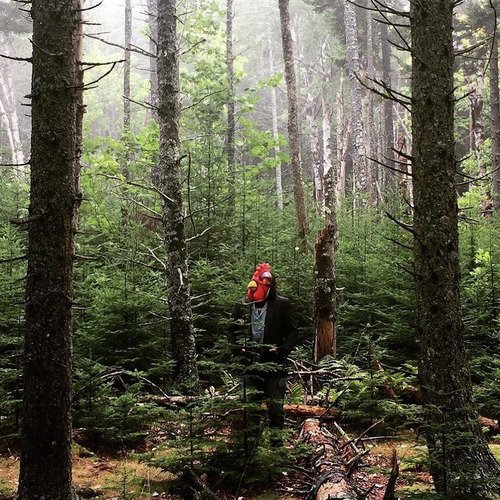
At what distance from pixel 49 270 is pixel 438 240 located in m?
3.35

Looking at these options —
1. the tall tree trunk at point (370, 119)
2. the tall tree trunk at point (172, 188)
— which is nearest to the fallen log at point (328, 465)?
the tall tree trunk at point (172, 188)

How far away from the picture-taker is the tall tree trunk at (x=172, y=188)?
26.7ft

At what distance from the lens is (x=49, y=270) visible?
14.6 feet

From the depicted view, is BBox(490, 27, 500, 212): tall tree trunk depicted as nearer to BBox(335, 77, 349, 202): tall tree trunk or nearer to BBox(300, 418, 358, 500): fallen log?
BBox(335, 77, 349, 202): tall tree trunk

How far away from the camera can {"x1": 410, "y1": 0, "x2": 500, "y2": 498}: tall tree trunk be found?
451 centimetres

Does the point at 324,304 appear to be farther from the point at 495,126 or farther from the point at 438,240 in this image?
the point at 495,126

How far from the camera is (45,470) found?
4.40 meters

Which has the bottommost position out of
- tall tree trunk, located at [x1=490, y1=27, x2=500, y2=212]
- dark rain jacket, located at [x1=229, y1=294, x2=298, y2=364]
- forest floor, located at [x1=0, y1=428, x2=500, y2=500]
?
forest floor, located at [x1=0, y1=428, x2=500, y2=500]

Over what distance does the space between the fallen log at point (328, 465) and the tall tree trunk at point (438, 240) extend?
80 centimetres

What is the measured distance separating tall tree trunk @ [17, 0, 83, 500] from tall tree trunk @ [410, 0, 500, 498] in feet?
10.1

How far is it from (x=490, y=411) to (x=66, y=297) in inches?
248

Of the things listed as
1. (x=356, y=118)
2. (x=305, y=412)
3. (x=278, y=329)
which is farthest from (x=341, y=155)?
(x=278, y=329)

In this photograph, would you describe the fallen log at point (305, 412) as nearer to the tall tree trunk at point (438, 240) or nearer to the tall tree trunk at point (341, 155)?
the tall tree trunk at point (438, 240)

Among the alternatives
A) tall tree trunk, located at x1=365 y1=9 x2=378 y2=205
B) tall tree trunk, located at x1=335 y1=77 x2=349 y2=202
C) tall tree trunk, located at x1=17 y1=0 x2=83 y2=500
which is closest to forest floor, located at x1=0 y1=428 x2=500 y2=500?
tall tree trunk, located at x1=17 y1=0 x2=83 y2=500
